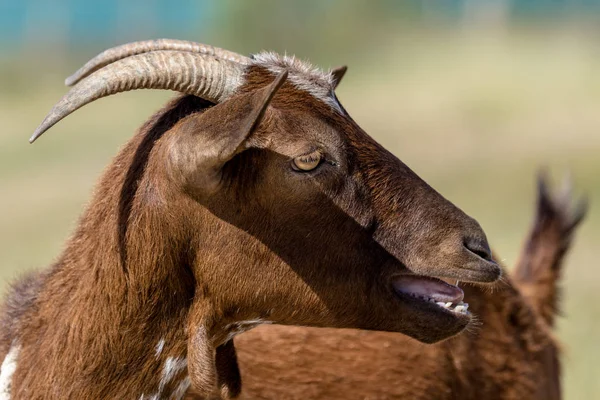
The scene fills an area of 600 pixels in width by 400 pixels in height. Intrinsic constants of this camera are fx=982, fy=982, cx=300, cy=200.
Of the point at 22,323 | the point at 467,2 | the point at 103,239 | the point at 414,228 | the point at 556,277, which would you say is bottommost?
the point at 22,323

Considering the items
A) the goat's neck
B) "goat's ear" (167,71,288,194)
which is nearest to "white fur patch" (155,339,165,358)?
the goat's neck

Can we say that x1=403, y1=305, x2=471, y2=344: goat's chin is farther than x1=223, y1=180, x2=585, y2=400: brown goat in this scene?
No

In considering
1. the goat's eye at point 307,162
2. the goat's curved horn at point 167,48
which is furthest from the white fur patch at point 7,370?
the goat's eye at point 307,162

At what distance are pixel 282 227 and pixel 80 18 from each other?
34.1m

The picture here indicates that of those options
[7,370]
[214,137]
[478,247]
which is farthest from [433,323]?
[7,370]

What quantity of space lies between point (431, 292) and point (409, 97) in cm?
2203

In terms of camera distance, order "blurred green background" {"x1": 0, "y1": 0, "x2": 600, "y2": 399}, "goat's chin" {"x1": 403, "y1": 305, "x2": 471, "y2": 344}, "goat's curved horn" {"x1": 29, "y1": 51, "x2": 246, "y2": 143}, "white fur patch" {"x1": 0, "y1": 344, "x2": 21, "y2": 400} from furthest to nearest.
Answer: "blurred green background" {"x1": 0, "y1": 0, "x2": 600, "y2": 399} → "white fur patch" {"x1": 0, "y1": 344, "x2": 21, "y2": 400} → "goat's chin" {"x1": 403, "y1": 305, "x2": 471, "y2": 344} → "goat's curved horn" {"x1": 29, "y1": 51, "x2": 246, "y2": 143}

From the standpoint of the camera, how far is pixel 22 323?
407cm

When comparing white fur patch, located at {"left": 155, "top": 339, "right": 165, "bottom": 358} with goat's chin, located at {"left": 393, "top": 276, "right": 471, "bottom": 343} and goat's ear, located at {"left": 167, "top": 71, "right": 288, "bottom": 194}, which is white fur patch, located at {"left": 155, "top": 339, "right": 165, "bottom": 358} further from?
goat's chin, located at {"left": 393, "top": 276, "right": 471, "bottom": 343}

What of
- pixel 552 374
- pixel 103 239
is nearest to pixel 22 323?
pixel 103 239

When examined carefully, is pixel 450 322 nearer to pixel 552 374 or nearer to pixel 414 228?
pixel 414 228

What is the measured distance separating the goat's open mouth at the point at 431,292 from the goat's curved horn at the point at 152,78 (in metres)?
0.99

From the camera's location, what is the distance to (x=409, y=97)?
25.6 meters

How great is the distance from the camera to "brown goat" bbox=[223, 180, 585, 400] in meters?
4.71
